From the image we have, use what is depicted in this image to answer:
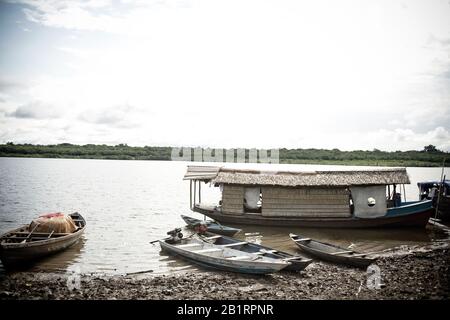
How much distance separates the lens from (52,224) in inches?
561

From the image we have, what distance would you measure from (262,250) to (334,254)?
2660 millimetres

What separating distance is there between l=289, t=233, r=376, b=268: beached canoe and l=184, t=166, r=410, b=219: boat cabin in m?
3.83

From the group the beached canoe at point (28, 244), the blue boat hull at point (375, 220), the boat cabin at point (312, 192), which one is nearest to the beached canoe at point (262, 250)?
the boat cabin at point (312, 192)

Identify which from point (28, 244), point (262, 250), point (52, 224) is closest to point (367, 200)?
point (262, 250)

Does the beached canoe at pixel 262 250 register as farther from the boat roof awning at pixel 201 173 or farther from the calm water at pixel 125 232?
the boat roof awning at pixel 201 173

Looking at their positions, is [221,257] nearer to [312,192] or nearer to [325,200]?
[312,192]

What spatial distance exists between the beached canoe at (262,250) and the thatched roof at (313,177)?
431 centimetres

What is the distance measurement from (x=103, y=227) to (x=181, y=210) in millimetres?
7420

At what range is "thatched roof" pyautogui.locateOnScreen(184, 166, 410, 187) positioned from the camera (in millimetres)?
18406

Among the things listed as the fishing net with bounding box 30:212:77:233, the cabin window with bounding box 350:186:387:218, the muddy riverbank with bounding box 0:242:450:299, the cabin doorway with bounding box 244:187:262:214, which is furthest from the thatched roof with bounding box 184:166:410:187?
the fishing net with bounding box 30:212:77:233

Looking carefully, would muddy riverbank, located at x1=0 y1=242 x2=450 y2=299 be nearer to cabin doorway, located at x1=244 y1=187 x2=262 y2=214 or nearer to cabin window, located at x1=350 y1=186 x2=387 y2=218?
cabin window, located at x1=350 y1=186 x2=387 y2=218

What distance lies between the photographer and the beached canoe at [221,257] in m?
11.3

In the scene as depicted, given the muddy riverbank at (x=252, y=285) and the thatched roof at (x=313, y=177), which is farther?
the thatched roof at (x=313, y=177)
